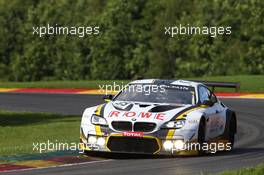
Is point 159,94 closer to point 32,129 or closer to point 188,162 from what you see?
point 188,162

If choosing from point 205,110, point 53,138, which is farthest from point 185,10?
point 205,110

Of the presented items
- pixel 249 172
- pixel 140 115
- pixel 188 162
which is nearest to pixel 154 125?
pixel 140 115

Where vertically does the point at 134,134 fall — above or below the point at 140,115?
below

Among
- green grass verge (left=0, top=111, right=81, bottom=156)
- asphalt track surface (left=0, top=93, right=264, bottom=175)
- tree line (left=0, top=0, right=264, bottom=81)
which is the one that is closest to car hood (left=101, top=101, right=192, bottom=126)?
asphalt track surface (left=0, top=93, right=264, bottom=175)

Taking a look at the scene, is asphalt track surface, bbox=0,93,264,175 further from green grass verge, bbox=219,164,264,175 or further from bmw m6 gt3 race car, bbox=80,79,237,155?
green grass verge, bbox=219,164,264,175

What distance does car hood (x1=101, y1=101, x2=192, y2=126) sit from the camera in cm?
1345

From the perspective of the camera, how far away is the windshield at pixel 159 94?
1455 cm

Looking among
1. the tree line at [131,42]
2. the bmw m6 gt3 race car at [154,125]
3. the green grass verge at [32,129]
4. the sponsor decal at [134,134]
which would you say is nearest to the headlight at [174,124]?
the bmw m6 gt3 race car at [154,125]

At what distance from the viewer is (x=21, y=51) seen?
66.6 m

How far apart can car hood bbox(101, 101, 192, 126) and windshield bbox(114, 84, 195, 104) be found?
401mm

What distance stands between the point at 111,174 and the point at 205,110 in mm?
3594

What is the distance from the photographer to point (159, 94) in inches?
578

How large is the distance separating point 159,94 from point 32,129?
7635mm

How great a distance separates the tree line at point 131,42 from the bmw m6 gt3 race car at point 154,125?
40.9 m
